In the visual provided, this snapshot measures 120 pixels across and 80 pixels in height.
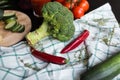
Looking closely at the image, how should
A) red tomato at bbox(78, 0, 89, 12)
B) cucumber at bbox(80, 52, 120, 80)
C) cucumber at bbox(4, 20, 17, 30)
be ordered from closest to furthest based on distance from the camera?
Result: cucumber at bbox(80, 52, 120, 80)
cucumber at bbox(4, 20, 17, 30)
red tomato at bbox(78, 0, 89, 12)

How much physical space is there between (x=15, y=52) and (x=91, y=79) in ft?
1.20

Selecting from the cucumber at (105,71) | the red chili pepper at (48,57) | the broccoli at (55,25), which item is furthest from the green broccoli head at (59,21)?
the cucumber at (105,71)

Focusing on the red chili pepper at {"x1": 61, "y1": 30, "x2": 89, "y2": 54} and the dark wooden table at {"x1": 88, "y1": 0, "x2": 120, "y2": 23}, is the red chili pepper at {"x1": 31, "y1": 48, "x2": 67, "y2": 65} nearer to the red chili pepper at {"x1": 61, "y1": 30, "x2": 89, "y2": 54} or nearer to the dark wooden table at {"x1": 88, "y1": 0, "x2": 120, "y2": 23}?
the red chili pepper at {"x1": 61, "y1": 30, "x2": 89, "y2": 54}

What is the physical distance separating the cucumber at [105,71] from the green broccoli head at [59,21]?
9.6 inches

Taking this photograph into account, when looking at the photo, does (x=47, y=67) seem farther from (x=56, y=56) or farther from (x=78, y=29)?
(x=78, y=29)

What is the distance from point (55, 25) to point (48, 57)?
5.9 inches

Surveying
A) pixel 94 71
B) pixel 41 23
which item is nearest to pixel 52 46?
pixel 41 23

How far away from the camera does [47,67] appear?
3.07 feet

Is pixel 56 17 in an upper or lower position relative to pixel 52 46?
upper

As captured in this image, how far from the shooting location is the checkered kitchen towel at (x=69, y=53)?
924 mm

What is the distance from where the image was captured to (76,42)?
105 cm

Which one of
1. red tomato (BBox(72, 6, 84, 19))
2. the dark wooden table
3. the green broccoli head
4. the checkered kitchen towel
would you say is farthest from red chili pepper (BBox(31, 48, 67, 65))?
the dark wooden table

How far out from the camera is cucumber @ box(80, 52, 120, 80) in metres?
0.84

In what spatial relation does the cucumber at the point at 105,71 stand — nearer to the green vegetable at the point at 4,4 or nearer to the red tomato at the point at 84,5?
the red tomato at the point at 84,5
